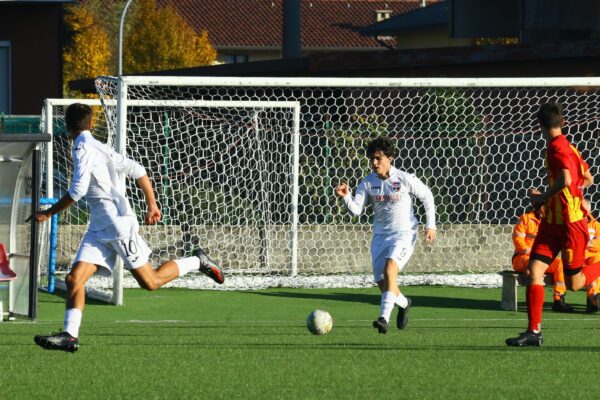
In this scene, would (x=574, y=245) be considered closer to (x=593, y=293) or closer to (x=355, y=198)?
(x=355, y=198)

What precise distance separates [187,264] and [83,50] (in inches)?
1883

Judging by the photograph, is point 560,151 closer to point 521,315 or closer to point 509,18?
point 521,315

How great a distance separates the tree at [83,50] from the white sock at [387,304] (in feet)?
151

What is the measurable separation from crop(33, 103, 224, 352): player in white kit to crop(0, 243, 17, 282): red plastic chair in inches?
104

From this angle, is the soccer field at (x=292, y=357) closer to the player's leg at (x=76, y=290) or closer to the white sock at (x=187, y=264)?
the player's leg at (x=76, y=290)

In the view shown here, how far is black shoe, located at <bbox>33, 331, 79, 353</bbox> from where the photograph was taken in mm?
10352

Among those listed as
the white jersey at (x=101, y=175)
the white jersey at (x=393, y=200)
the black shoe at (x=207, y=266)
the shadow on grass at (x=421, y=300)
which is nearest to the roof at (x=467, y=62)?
the shadow on grass at (x=421, y=300)

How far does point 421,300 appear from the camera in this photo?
17266 millimetres

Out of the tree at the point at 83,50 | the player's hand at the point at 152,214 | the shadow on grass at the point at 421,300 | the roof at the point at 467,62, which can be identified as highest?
the tree at the point at 83,50

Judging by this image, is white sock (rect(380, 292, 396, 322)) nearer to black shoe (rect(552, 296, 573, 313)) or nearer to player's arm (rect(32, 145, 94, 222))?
player's arm (rect(32, 145, 94, 222))

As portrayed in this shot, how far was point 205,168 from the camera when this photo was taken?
2052cm

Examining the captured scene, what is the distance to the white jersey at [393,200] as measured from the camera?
42.6 ft

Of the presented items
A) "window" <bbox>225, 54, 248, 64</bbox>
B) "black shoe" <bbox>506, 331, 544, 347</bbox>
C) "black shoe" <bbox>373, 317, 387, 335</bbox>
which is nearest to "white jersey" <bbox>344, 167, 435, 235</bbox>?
"black shoe" <bbox>373, 317, 387, 335</bbox>

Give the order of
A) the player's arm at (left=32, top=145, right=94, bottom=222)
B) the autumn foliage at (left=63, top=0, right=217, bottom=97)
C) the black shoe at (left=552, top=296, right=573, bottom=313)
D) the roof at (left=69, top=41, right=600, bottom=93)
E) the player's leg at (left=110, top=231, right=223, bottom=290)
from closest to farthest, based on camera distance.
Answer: the player's arm at (left=32, top=145, right=94, bottom=222), the player's leg at (left=110, top=231, right=223, bottom=290), the black shoe at (left=552, top=296, right=573, bottom=313), the roof at (left=69, top=41, right=600, bottom=93), the autumn foliage at (left=63, top=0, right=217, bottom=97)
